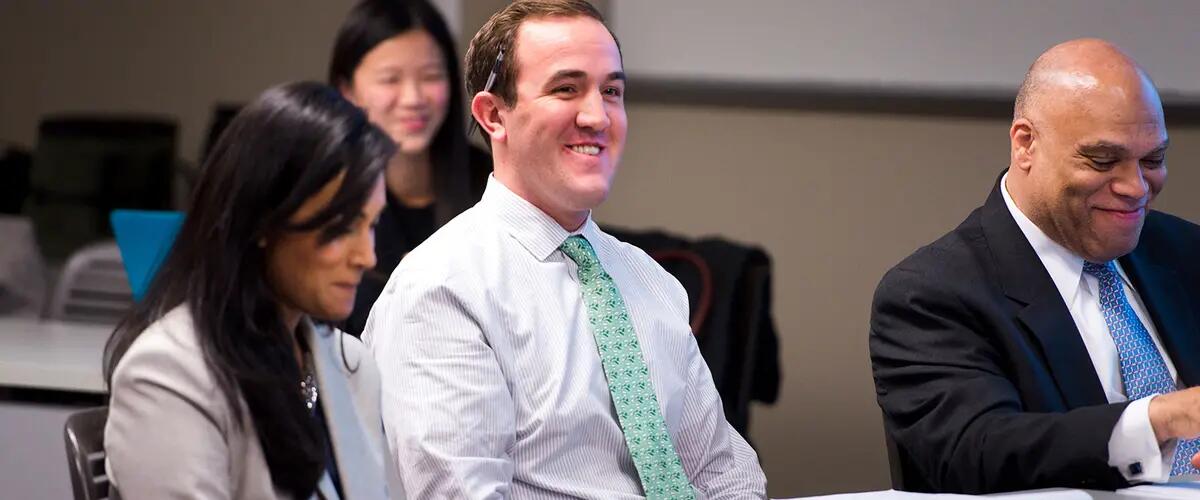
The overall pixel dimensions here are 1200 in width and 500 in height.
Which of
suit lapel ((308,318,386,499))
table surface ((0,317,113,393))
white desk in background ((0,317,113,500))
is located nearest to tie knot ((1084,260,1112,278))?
suit lapel ((308,318,386,499))

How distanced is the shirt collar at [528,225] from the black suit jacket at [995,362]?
55cm

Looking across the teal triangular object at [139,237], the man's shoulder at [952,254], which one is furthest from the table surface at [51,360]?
the man's shoulder at [952,254]

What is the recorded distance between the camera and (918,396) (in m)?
2.00

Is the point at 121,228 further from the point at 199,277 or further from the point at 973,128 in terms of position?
the point at 973,128

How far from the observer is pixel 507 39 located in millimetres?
1798

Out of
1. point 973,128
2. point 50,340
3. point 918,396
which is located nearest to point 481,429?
point 918,396

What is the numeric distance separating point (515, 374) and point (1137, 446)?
76cm

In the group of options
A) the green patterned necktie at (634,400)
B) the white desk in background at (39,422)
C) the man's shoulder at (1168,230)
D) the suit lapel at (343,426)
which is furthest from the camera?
the white desk in background at (39,422)

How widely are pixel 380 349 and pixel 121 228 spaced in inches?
48.1

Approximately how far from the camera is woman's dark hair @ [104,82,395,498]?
4.02 feet

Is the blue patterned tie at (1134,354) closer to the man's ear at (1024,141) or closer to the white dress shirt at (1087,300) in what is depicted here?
the white dress shirt at (1087,300)

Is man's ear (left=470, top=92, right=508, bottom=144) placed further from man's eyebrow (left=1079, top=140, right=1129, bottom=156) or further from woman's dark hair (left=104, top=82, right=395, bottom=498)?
man's eyebrow (left=1079, top=140, right=1129, bottom=156)

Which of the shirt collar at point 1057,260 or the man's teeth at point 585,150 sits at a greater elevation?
the man's teeth at point 585,150

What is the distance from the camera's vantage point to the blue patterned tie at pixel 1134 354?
6.67 ft
